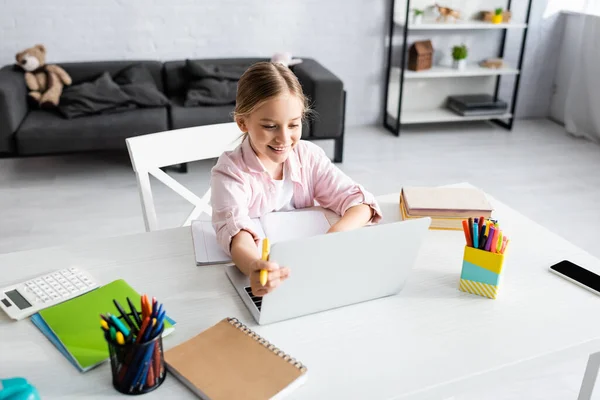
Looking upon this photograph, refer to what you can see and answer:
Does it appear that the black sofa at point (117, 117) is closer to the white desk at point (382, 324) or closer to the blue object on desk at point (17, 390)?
the white desk at point (382, 324)

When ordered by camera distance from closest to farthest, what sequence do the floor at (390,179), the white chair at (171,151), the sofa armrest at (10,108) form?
1. the white chair at (171,151)
2. the floor at (390,179)
3. the sofa armrest at (10,108)

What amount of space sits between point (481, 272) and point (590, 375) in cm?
A: 45

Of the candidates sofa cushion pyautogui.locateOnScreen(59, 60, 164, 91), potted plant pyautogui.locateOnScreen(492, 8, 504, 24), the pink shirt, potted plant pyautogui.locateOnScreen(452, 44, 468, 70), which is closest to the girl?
the pink shirt

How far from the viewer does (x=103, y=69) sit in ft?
12.0

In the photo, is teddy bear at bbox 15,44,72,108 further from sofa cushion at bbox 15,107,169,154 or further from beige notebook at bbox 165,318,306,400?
beige notebook at bbox 165,318,306,400

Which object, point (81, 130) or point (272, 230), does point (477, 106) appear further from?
point (272, 230)

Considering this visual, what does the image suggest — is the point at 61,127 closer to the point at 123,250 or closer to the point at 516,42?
the point at 123,250

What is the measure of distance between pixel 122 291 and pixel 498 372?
2.23 ft

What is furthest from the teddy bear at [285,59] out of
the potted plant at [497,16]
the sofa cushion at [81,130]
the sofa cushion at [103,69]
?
the potted plant at [497,16]

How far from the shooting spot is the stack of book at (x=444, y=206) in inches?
55.2

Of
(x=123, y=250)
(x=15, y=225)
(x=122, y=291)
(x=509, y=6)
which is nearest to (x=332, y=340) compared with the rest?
(x=122, y=291)

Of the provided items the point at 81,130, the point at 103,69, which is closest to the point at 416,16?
the point at 103,69

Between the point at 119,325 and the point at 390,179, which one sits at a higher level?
the point at 119,325

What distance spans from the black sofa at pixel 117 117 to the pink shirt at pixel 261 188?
2.03 m
